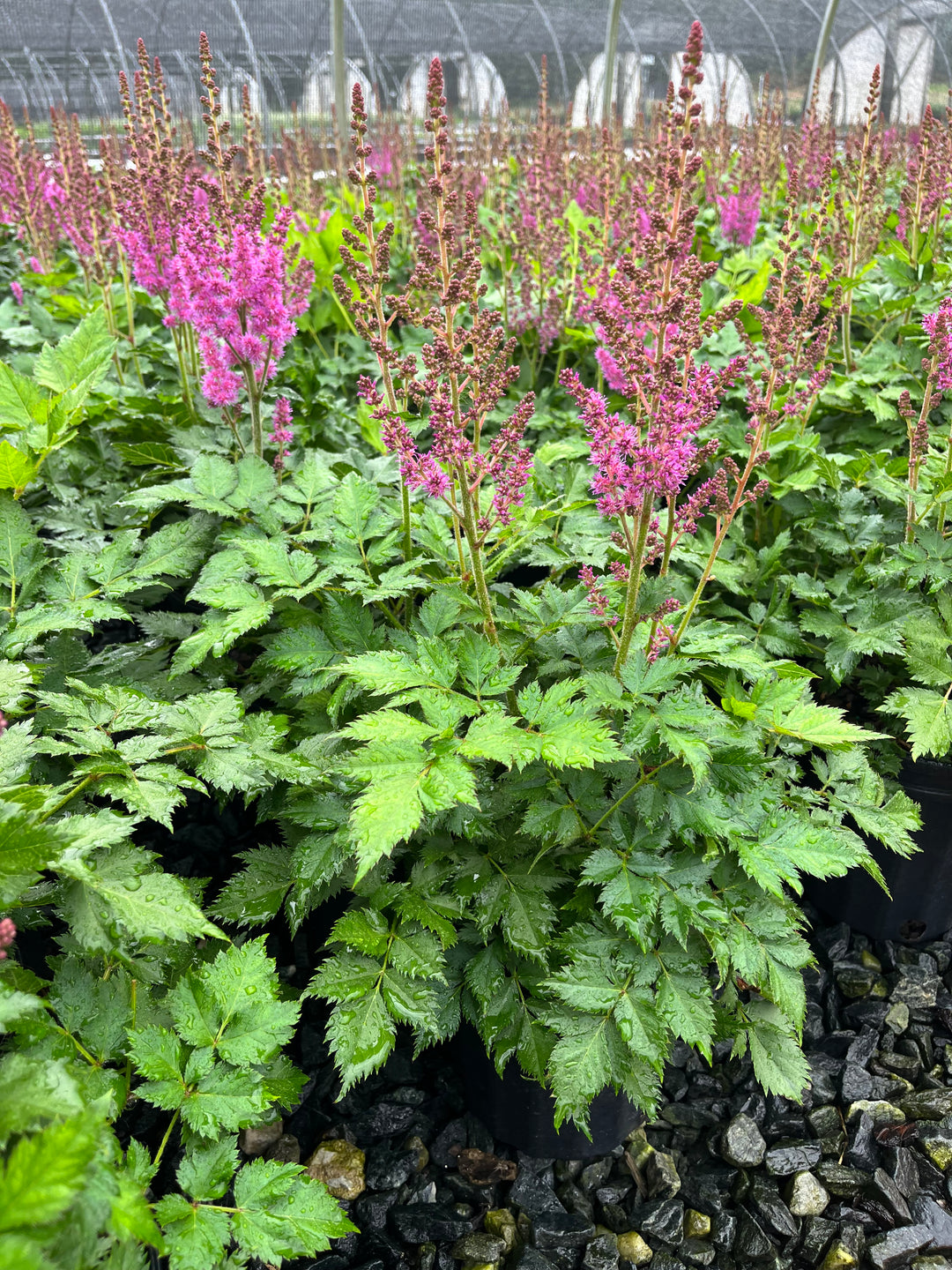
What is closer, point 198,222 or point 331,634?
point 331,634

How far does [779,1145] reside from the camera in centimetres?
Result: 228

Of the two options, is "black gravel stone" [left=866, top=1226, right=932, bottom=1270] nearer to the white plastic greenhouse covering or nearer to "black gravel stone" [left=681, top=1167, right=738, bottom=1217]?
"black gravel stone" [left=681, top=1167, right=738, bottom=1217]

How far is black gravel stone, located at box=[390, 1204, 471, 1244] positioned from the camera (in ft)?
6.69

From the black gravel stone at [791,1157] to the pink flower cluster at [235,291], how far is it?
7.94 feet

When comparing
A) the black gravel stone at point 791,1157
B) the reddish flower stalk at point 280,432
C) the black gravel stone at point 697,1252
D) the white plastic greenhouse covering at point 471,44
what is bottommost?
the black gravel stone at point 697,1252

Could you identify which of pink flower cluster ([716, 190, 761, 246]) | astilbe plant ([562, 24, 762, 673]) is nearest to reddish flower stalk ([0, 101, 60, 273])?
astilbe plant ([562, 24, 762, 673])

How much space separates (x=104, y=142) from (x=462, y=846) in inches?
186

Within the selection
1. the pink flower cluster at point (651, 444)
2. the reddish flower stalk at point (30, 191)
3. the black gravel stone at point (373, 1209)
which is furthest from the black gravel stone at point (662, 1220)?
the reddish flower stalk at point (30, 191)

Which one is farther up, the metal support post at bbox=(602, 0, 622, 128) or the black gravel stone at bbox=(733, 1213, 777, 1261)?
the metal support post at bbox=(602, 0, 622, 128)

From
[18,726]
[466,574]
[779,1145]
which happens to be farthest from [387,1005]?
[779,1145]

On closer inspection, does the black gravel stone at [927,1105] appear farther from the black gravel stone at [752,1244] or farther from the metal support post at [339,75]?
the metal support post at [339,75]

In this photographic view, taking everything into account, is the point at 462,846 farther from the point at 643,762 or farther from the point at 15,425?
the point at 15,425

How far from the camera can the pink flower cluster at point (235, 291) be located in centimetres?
237

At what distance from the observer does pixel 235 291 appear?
2379 millimetres
